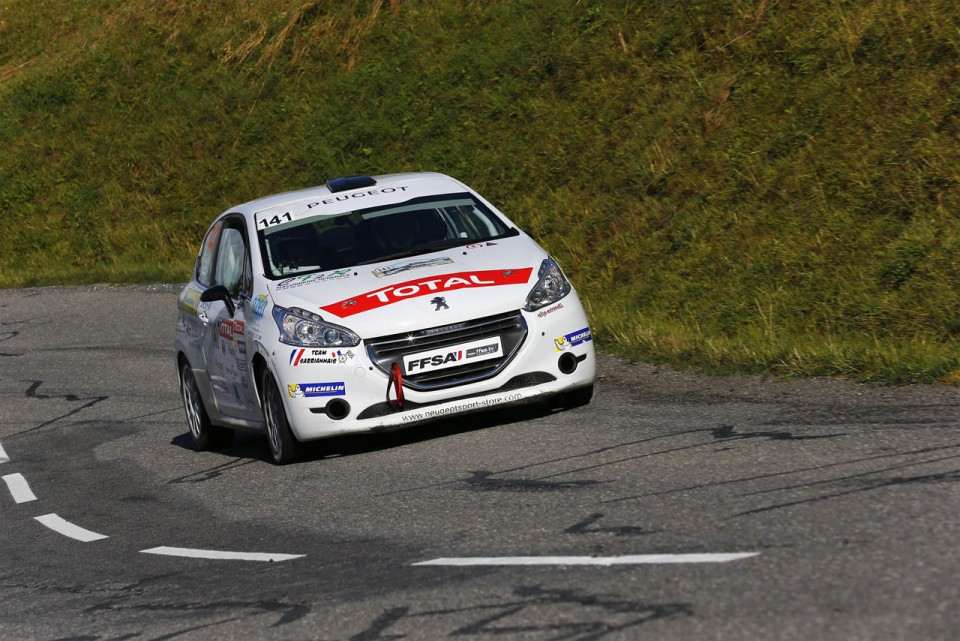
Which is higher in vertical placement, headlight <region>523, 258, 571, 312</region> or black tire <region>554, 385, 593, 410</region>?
headlight <region>523, 258, 571, 312</region>

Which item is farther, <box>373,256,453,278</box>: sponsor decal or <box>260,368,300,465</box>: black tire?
<box>373,256,453,278</box>: sponsor decal

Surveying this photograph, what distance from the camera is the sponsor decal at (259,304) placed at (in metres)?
9.23

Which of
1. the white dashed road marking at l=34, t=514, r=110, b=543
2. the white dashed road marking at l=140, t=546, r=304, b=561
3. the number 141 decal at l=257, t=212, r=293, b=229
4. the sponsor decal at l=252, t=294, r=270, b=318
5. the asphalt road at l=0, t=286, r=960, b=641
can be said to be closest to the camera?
the asphalt road at l=0, t=286, r=960, b=641

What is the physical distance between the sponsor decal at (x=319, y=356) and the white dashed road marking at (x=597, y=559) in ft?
9.25

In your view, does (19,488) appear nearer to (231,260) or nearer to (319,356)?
(231,260)

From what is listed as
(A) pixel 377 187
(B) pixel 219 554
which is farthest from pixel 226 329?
(B) pixel 219 554

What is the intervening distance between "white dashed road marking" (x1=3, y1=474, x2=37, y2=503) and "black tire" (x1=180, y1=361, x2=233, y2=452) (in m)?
1.27

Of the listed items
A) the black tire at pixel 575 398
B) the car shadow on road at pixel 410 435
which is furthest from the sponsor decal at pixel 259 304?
the black tire at pixel 575 398

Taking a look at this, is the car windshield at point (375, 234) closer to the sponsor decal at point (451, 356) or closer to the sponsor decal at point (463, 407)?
the sponsor decal at point (451, 356)

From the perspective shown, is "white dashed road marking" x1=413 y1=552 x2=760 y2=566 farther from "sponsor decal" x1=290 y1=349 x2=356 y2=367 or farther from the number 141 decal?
the number 141 decal

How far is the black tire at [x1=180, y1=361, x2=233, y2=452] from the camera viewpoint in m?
10.8

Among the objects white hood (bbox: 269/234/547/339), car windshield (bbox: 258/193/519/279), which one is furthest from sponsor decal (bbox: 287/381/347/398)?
car windshield (bbox: 258/193/519/279)

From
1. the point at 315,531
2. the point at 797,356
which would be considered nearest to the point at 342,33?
the point at 797,356

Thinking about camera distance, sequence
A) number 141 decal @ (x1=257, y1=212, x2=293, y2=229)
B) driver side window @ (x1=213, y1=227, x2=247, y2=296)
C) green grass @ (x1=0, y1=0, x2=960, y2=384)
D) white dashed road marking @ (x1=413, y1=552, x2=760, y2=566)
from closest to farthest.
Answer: white dashed road marking @ (x1=413, y1=552, x2=760, y2=566), driver side window @ (x1=213, y1=227, x2=247, y2=296), number 141 decal @ (x1=257, y1=212, x2=293, y2=229), green grass @ (x1=0, y1=0, x2=960, y2=384)
